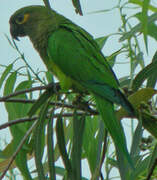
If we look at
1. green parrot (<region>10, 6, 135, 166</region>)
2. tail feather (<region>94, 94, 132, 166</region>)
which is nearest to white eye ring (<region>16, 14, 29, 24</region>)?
green parrot (<region>10, 6, 135, 166</region>)

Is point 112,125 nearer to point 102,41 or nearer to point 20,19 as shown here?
point 102,41

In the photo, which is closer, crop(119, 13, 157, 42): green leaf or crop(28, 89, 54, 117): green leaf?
crop(28, 89, 54, 117): green leaf

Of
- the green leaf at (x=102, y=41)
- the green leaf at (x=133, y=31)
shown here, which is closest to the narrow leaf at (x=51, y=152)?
the green leaf at (x=133, y=31)

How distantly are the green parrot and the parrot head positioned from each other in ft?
0.31

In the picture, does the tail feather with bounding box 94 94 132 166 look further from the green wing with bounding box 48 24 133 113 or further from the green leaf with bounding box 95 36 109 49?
the green leaf with bounding box 95 36 109 49

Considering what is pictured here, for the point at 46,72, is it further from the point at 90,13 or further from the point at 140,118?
the point at 140,118

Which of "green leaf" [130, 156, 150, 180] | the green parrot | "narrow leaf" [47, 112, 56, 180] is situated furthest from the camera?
the green parrot

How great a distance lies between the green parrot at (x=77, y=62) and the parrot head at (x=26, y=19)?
9cm

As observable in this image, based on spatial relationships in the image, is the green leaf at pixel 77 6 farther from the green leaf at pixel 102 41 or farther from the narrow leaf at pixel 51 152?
the green leaf at pixel 102 41

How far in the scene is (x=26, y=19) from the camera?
78.6 inches

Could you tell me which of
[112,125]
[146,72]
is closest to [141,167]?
[112,125]

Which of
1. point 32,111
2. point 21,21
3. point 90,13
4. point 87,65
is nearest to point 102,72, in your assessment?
point 87,65

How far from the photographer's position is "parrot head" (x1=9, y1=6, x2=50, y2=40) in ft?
6.44

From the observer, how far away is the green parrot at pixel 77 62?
1.33 m
